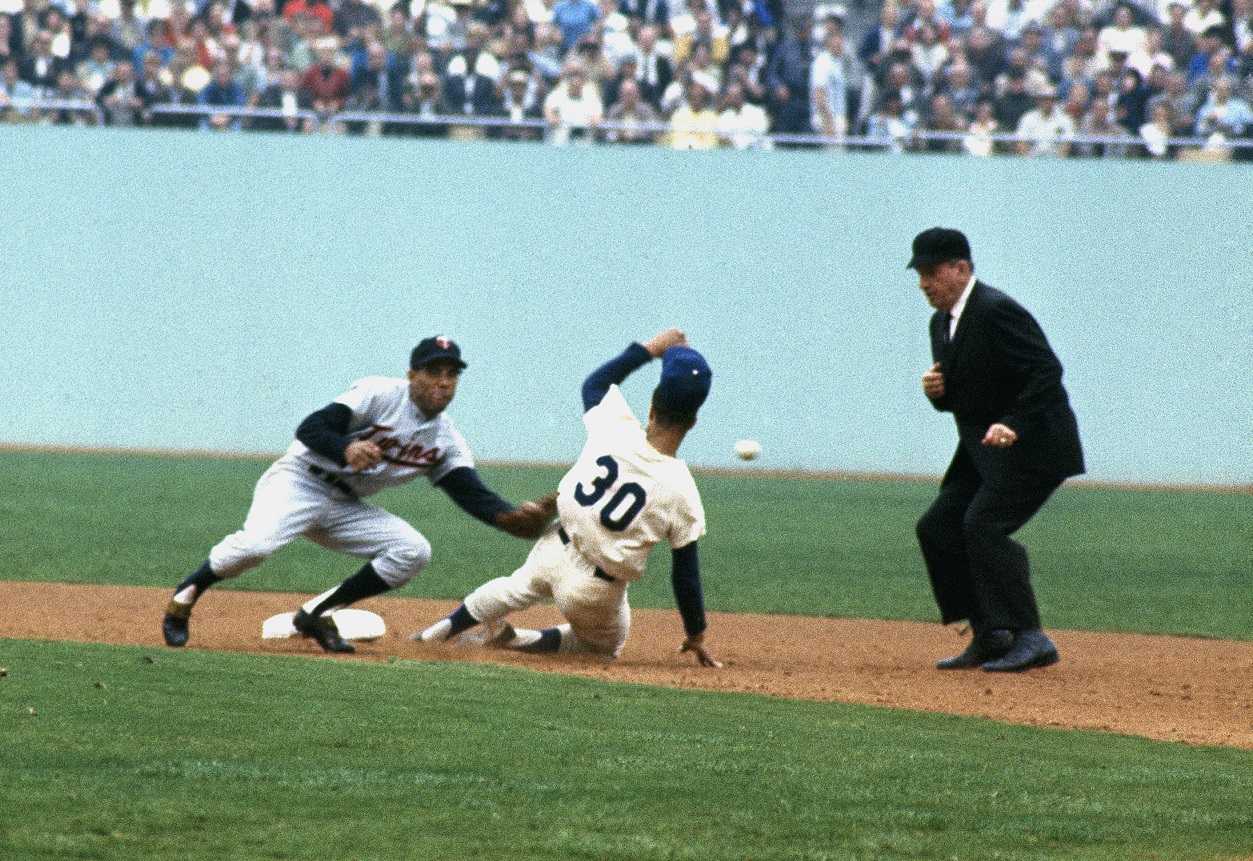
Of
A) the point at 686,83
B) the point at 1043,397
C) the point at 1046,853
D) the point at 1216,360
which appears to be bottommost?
the point at 1216,360

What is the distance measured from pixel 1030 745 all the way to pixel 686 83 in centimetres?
1441

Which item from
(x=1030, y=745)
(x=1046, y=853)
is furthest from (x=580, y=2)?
(x=1046, y=853)

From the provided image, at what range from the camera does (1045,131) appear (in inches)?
Result: 712

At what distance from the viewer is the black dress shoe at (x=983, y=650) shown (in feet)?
22.2

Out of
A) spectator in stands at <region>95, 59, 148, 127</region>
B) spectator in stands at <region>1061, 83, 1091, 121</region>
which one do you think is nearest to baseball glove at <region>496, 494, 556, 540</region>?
spectator in stands at <region>1061, 83, 1091, 121</region>

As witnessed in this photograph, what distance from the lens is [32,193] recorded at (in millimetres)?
19062

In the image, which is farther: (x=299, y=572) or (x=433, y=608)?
(x=299, y=572)

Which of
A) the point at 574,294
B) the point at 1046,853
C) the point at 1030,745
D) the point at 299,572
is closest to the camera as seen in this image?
the point at 1046,853

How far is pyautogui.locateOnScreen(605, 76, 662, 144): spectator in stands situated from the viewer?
18.7 meters

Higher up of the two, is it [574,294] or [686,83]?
[686,83]

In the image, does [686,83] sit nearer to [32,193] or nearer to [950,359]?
[32,193]

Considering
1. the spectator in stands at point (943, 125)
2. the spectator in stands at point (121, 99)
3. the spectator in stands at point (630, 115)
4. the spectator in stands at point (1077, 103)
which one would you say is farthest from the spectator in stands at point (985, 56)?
the spectator in stands at point (121, 99)

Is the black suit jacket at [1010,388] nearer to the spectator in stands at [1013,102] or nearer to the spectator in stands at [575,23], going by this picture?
the spectator in stands at [1013,102]

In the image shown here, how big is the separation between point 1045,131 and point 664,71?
→ 4.32 metres
